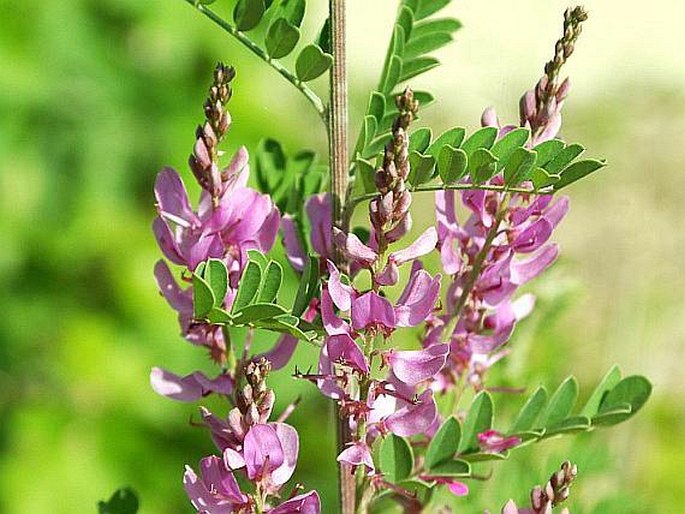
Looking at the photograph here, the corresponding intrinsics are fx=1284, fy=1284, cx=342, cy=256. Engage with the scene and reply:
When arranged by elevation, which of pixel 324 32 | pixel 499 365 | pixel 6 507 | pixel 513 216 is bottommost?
pixel 6 507

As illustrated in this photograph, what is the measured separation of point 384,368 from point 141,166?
208 cm

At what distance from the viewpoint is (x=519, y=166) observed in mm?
838

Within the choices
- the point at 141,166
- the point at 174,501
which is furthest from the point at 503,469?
the point at 141,166

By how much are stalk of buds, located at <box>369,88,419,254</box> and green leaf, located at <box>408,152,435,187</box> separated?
27mm

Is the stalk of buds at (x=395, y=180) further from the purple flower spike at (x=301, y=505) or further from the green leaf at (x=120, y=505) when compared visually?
the green leaf at (x=120, y=505)

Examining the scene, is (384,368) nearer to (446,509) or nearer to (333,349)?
(333,349)

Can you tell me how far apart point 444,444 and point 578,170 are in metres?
0.23

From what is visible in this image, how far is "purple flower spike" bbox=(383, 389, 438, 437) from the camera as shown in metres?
0.85

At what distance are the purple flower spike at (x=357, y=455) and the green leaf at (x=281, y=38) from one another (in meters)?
0.29

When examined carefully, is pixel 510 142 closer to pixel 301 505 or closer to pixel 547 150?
pixel 547 150

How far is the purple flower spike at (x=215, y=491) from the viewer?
0.82 meters

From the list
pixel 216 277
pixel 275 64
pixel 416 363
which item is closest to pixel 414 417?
pixel 416 363

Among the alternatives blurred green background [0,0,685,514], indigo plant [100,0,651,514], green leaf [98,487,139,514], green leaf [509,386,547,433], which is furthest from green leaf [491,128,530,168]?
blurred green background [0,0,685,514]

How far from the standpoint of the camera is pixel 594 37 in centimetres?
520
